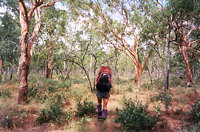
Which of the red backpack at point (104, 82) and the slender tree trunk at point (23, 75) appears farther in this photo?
the slender tree trunk at point (23, 75)

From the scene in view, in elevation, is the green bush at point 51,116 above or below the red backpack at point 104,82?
below

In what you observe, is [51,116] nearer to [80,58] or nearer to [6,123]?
[6,123]

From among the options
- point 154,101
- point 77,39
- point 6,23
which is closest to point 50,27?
point 77,39

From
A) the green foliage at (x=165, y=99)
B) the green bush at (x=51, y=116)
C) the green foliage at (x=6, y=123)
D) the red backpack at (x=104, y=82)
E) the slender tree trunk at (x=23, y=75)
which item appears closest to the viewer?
the green foliage at (x=6, y=123)

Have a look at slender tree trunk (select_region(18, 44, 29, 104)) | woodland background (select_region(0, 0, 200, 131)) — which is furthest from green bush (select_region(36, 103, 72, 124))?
slender tree trunk (select_region(18, 44, 29, 104))

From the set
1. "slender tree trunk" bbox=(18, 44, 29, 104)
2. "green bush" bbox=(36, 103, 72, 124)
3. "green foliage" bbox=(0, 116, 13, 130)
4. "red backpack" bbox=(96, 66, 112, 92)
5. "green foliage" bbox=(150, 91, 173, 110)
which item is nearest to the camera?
"green foliage" bbox=(0, 116, 13, 130)

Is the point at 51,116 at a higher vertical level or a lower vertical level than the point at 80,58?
lower

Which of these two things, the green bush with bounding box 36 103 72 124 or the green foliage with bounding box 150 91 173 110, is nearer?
the green bush with bounding box 36 103 72 124

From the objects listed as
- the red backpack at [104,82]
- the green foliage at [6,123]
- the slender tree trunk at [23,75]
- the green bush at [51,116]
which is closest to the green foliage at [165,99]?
the red backpack at [104,82]

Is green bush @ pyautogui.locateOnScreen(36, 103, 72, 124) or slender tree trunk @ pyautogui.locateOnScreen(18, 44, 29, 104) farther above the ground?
slender tree trunk @ pyautogui.locateOnScreen(18, 44, 29, 104)

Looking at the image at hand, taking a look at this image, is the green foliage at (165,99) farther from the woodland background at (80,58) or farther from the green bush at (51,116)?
the green bush at (51,116)

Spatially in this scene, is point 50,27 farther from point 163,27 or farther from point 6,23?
point 6,23

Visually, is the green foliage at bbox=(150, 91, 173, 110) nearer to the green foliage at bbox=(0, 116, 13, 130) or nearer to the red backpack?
the red backpack

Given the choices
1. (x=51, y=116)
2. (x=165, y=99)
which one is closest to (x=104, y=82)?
(x=51, y=116)
